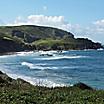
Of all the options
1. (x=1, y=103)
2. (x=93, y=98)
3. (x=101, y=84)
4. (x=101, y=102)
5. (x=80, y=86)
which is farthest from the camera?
(x=101, y=84)

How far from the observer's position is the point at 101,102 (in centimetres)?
2142

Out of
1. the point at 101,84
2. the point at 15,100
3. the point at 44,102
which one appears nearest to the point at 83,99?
the point at 44,102

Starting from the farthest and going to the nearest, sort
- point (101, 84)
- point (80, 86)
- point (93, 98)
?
point (101, 84) < point (80, 86) < point (93, 98)

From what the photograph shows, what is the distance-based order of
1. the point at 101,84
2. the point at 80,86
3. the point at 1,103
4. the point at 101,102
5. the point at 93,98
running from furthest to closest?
1. the point at 101,84
2. the point at 80,86
3. the point at 93,98
4. the point at 101,102
5. the point at 1,103

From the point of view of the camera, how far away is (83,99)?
2264 centimetres

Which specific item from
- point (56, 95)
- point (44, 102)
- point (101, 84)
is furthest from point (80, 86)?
point (101, 84)

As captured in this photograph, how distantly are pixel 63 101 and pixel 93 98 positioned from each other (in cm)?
216

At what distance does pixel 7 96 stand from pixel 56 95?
3.54 metres

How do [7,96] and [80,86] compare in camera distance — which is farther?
[80,86]

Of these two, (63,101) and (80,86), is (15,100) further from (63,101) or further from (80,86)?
(80,86)

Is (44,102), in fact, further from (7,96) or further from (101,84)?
(101,84)

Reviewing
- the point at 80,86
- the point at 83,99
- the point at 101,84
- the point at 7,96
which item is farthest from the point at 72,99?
the point at 101,84

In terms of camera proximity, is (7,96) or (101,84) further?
(101,84)

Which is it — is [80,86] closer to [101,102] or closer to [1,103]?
[101,102]
